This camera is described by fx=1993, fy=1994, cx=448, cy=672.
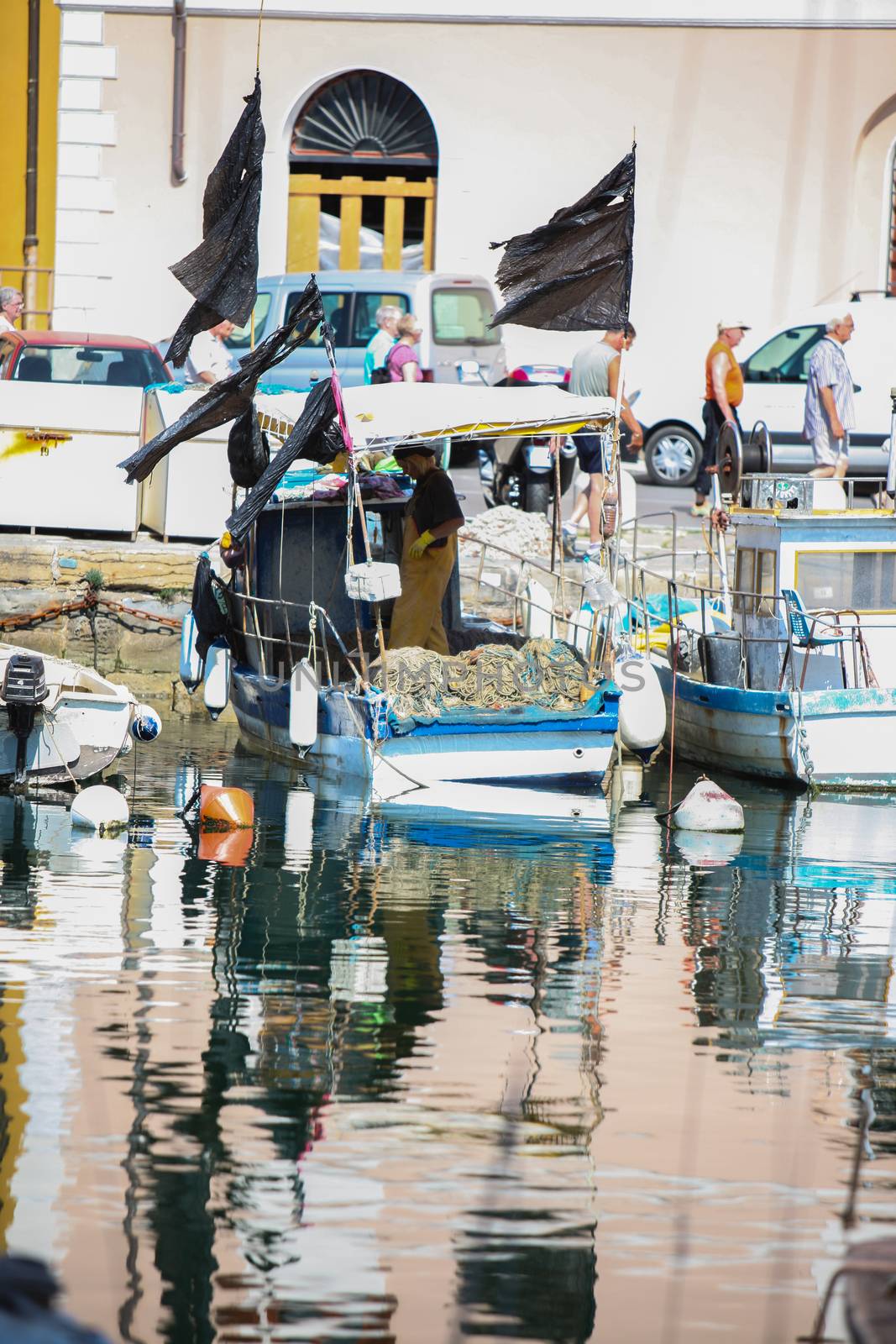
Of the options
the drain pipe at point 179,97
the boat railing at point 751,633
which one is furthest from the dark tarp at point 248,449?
the drain pipe at point 179,97

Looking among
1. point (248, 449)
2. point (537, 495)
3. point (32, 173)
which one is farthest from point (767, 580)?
point (32, 173)

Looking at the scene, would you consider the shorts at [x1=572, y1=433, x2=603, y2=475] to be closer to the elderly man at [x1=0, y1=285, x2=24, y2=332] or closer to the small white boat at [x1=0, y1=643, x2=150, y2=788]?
the elderly man at [x1=0, y1=285, x2=24, y2=332]

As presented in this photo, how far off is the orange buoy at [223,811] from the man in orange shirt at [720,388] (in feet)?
20.1

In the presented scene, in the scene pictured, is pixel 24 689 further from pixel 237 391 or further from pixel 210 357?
pixel 210 357

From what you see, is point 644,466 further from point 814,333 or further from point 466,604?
point 466,604

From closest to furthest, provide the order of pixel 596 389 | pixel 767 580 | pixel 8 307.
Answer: pixel 767 580 < pixel 596 389 < pixel 8 307

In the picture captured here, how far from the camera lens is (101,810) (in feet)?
37.9

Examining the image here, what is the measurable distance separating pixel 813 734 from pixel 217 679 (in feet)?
13.7

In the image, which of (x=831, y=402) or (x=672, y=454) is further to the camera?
(x=672, y=454)

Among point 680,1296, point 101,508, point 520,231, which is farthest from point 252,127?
point 520,231

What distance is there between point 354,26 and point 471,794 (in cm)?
1298

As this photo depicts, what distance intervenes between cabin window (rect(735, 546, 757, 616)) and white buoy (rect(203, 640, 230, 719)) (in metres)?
3.63

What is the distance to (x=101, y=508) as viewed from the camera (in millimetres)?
16391

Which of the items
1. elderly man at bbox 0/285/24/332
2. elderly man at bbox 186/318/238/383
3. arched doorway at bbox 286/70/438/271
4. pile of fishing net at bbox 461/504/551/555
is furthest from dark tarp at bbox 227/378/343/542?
arched doorway at bbox 286/70/438/271
